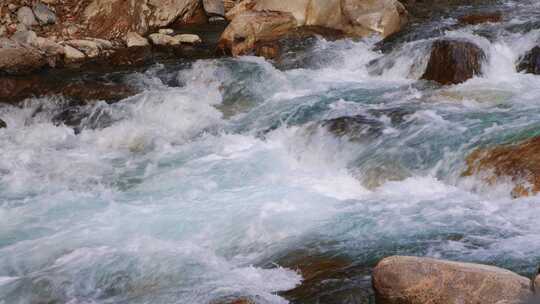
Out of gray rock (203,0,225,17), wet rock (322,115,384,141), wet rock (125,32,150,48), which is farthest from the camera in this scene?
gray rock (203,0,225,17)

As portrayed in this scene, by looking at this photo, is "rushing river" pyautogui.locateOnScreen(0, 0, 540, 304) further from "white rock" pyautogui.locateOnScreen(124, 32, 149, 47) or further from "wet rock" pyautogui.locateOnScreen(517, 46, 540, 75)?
"white rock" pyautogui.locateOnScreen(124, 32, 149, 47)

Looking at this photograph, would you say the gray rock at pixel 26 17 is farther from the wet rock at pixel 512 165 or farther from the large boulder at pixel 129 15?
the wet rock at pixel 512 165

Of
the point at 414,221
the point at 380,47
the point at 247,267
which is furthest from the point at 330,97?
the point at 247,267

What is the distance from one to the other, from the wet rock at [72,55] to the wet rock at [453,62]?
712 cm

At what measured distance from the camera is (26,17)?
50.7ft

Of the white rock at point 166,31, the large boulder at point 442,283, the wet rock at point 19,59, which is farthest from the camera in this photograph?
the white rock at point 166,31

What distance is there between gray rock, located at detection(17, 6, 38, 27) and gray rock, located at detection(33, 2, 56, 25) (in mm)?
100

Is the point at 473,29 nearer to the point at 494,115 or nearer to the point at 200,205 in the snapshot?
the point at 494,115

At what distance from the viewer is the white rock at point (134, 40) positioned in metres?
14.8

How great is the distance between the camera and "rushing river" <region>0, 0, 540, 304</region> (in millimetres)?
5582

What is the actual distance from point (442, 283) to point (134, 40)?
11811mm

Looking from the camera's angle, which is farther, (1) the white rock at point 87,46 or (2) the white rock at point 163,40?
(2) the white rock at point 163,40

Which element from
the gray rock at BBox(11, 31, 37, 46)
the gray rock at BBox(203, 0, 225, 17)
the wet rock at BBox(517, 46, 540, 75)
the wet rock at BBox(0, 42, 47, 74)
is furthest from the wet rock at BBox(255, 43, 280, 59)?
the gray rock at BBox(11, 31, 37, 46)

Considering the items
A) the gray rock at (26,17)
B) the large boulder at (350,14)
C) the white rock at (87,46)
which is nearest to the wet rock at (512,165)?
the large boulder at (350,14)
